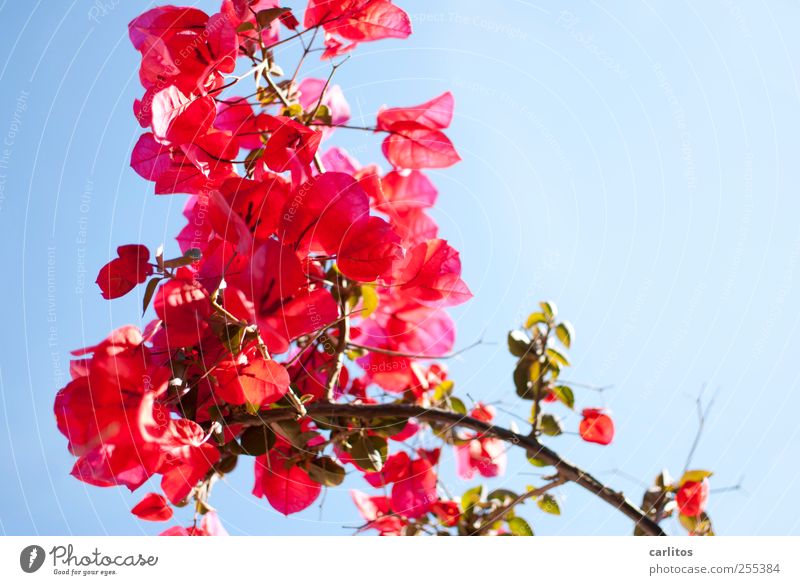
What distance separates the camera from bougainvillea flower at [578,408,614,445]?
772mm

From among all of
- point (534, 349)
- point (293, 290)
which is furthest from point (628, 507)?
point (293, 290)

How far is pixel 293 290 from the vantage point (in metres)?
0.49

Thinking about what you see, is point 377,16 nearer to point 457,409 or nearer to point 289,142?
point 289,142

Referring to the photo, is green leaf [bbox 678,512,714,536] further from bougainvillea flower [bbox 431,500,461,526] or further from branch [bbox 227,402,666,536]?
bougainvillea flower [bbox 431,500,461,526]

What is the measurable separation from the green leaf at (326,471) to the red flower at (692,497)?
14.5 inches

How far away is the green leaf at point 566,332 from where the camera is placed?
833mm

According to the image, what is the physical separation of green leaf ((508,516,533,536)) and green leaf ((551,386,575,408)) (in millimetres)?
148

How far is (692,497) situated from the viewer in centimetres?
71

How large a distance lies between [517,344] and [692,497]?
0.25 m

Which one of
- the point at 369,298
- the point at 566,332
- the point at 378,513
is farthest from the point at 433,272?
the point at 378,513

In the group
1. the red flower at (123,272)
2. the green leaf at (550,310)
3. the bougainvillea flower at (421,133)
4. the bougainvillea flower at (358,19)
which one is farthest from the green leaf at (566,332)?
the red flower at (123,272)

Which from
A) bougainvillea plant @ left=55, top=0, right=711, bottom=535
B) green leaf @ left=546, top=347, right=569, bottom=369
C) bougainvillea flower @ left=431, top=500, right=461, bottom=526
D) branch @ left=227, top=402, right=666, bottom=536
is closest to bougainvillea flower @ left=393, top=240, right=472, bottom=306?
bougainvillea plant @ left=55, top=0, right=711, bottom=535

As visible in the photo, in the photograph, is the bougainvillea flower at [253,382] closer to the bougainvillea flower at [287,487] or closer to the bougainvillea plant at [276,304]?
the bougainvillea plant at [276,304]

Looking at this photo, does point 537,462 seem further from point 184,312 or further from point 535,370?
point 184,312
